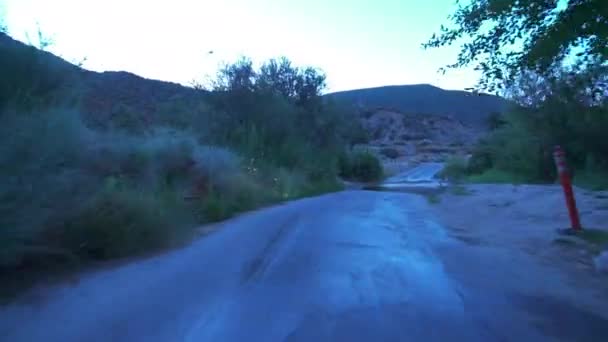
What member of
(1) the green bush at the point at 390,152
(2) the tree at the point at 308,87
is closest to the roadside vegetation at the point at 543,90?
(2) the tree at the point at 308,87

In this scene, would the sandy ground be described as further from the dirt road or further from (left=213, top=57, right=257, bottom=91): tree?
(left=213, top=57, right=257, bottom=91): tree

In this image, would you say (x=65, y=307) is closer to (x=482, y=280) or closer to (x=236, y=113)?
(x=482, y=280)

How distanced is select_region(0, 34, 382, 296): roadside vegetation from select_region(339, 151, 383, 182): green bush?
74.9 ft

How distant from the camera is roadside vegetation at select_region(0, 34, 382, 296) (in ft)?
24.8

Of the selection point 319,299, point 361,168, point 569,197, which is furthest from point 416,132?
point 319,299

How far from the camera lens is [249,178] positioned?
24219mm

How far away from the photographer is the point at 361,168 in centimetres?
5750

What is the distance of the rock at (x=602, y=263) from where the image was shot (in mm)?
7984

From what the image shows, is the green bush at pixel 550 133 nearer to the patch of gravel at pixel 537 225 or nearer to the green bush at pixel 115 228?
the patch of gravel at pixel 537 225

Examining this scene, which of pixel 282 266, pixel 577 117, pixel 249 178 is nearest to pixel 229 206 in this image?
pixel 249 178

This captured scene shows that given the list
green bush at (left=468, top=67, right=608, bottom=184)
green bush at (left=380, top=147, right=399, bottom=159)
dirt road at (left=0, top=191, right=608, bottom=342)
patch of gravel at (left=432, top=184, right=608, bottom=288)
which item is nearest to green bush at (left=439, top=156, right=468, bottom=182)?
green bush at (left=468, top=67, right=608, bottom=184)

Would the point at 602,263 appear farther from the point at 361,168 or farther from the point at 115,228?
the point at 361,168

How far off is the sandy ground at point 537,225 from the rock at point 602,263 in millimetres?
87

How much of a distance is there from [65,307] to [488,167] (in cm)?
4605
